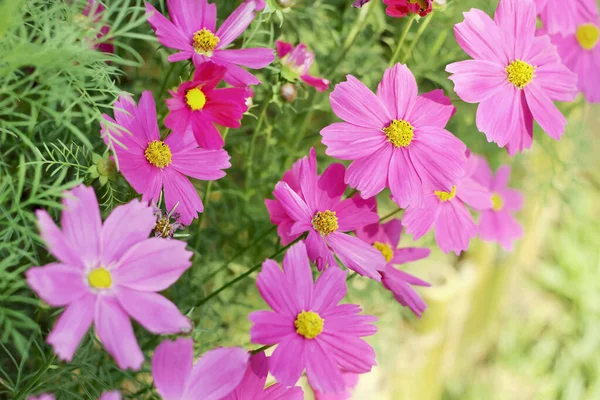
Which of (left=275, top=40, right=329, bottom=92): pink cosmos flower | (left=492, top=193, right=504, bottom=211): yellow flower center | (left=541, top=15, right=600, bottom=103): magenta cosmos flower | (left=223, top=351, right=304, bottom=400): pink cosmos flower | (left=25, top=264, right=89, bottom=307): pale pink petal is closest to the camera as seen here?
(left=25, top=264, right=89, bottom=307): pale pink petal

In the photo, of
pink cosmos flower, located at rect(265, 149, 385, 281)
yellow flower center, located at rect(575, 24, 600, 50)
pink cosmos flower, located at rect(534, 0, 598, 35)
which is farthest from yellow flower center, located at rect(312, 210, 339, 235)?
yellow flower center, located at rect(575, 24, 600, 50)

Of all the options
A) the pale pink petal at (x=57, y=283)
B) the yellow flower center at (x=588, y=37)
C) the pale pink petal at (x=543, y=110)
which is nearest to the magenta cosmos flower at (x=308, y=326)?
the pale pink petal at (x=57, y=283)

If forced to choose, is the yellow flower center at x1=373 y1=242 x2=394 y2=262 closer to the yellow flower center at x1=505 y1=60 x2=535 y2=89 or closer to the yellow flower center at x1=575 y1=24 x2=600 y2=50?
the yellow flower center at x1=505 y1=60 x2=535 y2=89

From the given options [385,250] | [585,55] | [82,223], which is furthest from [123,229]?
[585,55]

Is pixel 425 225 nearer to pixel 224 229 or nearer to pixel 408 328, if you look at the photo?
pixel 224 229

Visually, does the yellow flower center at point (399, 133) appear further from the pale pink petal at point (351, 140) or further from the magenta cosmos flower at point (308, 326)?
the magenta cosmos flower at point (308, 326)

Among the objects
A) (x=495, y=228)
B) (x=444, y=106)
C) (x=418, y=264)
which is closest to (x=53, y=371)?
(x=444, y=106)
